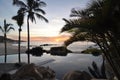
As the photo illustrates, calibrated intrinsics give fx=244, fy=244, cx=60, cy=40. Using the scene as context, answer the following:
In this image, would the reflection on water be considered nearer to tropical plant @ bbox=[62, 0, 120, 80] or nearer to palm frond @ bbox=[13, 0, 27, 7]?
palm frond @ bbox=[13, 0, 27, 7]

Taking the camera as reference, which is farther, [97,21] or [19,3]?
[19,3]

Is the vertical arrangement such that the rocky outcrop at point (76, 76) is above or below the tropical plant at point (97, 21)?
below

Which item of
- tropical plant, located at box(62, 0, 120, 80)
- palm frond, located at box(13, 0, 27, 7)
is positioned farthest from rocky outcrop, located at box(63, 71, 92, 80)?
palm frond, located at box(13, 0, 27, 7)

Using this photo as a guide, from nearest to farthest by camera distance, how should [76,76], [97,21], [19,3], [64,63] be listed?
[97,21] < [76,76] < [19,3] < [64,63]

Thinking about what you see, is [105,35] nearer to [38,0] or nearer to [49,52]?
[38,0]

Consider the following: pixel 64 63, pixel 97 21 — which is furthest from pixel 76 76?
pixel 64 63

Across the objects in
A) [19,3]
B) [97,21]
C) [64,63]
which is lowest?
[64,63]

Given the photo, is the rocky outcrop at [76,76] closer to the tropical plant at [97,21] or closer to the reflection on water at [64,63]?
the reflection on water at [64,63]

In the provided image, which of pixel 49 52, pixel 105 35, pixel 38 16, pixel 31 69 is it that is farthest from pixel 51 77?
pixel 49 52

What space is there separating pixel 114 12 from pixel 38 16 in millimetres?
27745

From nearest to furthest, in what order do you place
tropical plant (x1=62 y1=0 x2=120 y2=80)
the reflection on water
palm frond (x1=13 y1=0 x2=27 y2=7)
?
tropical plant (x1=62 y1=0 x2=120 y2=80), the reflection on water, palm frond (x1=13 y1=0 x2=27 y2=7)

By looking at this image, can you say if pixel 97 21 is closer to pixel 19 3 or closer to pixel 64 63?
pixel 19 3

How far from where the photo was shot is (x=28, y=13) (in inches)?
1416

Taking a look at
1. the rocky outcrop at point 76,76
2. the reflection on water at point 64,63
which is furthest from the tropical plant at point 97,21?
the reflection on water at point 64,63
